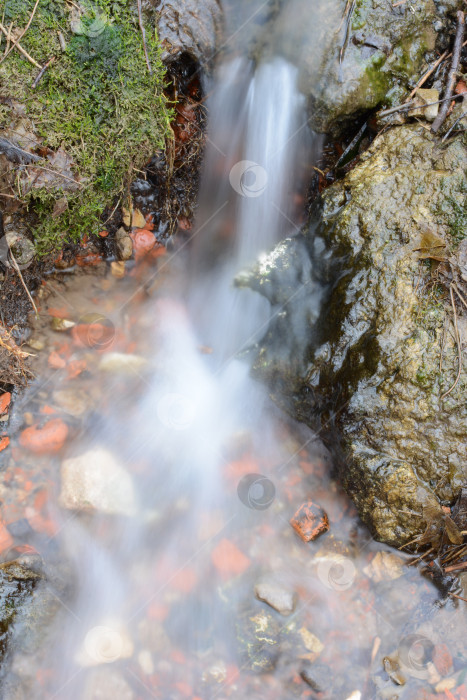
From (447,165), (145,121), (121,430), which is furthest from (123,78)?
(121,430)

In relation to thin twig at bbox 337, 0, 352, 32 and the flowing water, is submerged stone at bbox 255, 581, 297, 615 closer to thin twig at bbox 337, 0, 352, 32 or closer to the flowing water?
the flowing water

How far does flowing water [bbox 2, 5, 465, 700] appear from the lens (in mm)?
3170

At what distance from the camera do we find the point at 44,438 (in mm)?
3576

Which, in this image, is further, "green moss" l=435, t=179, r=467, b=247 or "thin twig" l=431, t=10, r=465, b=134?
"thin twig" l=431, t=10, r=465, b=134

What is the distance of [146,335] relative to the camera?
4.02m

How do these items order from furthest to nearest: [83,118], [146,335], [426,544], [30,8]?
1. [146,335]
2. [426,544]
3. [83,118]
4. [30,8]

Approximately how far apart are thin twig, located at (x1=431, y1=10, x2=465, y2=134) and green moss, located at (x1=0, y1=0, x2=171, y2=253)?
193 cm

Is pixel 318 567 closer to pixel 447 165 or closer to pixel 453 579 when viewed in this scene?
pixel 453 579

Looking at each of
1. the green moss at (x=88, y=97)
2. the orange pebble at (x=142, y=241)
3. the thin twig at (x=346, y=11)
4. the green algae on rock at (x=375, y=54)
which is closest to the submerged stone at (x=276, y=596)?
the orange pebble at (x=142, y=241)

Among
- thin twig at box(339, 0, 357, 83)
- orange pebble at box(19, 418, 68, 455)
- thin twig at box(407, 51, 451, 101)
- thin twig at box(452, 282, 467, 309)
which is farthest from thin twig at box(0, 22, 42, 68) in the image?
thin twig at box(452, 282, 467, 309)

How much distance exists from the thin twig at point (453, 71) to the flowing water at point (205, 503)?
91 cm

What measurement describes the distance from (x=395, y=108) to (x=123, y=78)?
1.95 meters

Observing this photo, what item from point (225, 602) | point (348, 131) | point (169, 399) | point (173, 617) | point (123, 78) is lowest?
point (173, 617)

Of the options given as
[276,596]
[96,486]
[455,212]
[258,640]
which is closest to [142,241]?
[96,486]
